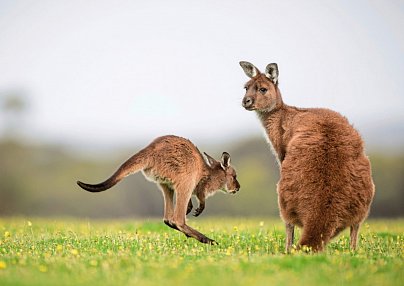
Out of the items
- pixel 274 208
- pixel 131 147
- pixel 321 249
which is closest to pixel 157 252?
pixel 321 249

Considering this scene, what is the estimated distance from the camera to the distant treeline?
38.4 meters

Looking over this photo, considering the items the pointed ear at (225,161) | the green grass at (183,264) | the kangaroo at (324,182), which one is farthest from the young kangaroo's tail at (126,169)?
the pointed ear at (225,161)

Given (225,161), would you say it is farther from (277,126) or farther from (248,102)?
(277,126)

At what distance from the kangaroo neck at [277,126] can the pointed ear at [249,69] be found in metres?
0.77

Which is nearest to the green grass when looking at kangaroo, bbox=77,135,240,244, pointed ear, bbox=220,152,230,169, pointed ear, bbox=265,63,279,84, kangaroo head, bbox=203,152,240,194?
kangaroo, bbox=77,135,240,244

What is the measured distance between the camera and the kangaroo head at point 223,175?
39.9 feet

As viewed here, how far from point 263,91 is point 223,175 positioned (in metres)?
1.78

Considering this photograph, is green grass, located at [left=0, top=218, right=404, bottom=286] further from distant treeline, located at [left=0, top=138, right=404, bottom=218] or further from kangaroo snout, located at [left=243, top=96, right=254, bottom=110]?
distant treeline, located at [left=0, top=138, right=404, bottom=218]

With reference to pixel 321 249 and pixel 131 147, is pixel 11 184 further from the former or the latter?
pixel 321 249

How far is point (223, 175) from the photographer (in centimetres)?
1236

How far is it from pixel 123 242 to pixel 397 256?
3.58m

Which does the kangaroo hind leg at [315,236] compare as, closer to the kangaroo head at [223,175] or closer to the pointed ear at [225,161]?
the kangaroo head at [223,175]

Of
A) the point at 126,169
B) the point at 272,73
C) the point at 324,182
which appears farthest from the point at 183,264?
the point at 272,73

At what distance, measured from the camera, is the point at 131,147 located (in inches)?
2034
